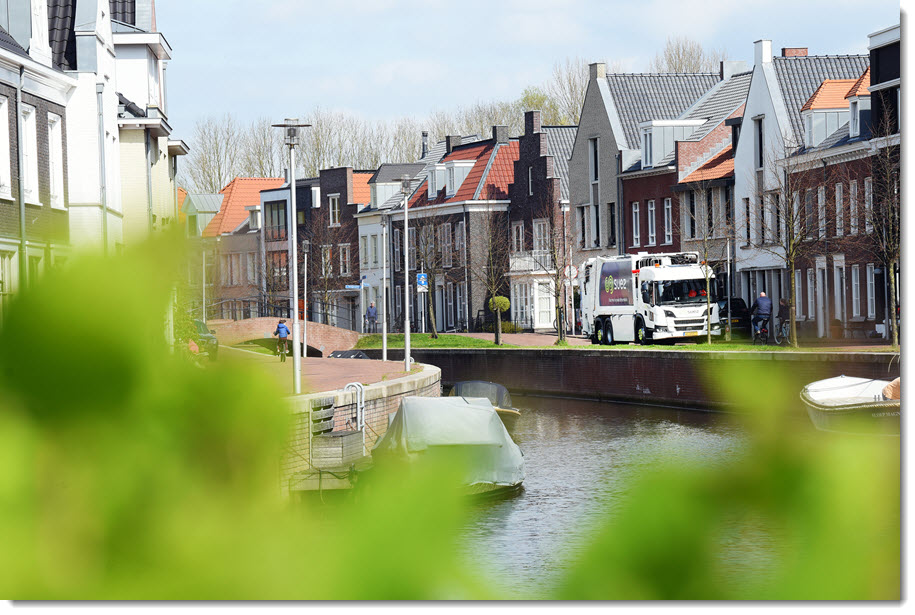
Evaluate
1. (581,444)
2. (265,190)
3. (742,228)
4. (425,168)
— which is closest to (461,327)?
(425,168)

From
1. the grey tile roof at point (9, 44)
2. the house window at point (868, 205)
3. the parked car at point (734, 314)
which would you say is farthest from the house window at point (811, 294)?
the grey tile roof at point (9, 44)

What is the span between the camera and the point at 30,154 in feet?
5.20

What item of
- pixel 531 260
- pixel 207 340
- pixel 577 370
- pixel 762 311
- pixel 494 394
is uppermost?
pixel 531 260

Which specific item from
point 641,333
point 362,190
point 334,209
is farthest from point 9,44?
point 362,190

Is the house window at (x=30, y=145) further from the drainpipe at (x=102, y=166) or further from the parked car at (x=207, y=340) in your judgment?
the parked car at (x=207, y=340)

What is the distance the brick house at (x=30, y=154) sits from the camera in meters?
1.01

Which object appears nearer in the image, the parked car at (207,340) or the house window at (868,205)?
the parked car at (207,340)

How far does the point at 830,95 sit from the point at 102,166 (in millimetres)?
27289

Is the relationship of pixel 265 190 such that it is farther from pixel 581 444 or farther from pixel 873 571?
pixel 581 444

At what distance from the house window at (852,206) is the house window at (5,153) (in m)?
12.9

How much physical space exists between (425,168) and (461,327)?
811cm

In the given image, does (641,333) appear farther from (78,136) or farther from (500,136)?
(78,136)

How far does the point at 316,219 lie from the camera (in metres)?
49.8

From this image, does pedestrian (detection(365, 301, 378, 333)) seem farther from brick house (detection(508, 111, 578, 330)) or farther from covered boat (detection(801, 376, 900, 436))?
covered boat (detection(801, 376, 900, 436))
